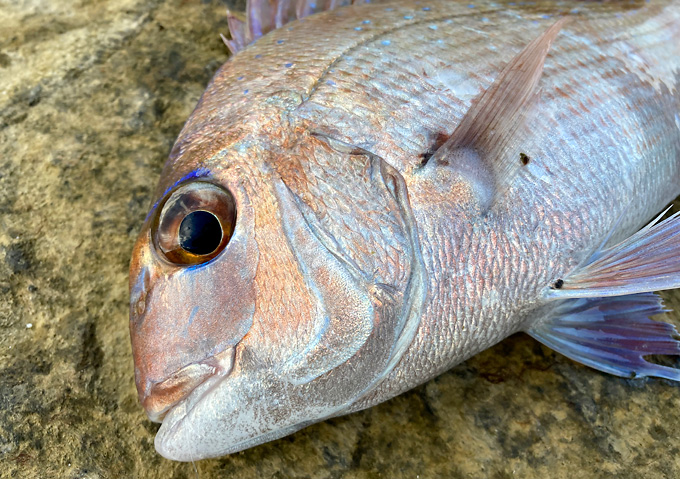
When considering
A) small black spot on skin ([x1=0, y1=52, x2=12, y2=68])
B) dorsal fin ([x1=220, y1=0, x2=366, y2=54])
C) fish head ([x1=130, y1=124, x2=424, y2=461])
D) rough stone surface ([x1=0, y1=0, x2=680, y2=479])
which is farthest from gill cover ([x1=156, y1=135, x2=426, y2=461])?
small black spot on skin ([x1=0, y1=52, x2=12, y2=68])

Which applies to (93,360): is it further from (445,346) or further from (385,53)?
(385,53)

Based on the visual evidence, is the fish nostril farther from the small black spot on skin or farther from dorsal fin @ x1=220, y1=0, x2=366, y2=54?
the small black spot on skin

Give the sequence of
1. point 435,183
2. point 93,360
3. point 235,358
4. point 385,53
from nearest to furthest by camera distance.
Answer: point 235,358, point 435,183, point 385,53, point 93,360

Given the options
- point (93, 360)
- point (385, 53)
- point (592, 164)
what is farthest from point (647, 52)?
point (93, 360)

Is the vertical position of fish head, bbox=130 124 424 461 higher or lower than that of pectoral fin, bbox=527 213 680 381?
higher

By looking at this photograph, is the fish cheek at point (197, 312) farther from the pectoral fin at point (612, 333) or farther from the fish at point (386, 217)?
the pectoral fin at point (612, 333)

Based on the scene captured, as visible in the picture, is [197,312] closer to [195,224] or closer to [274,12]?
[195,224]

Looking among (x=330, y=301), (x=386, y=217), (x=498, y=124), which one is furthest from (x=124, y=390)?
(x=498, y=124)
